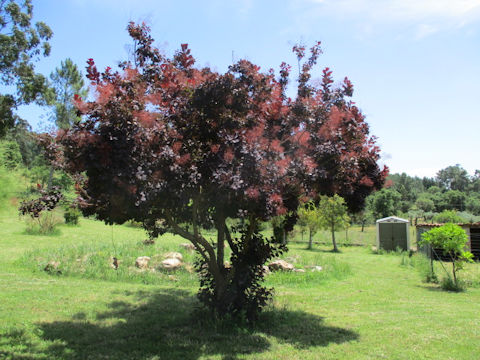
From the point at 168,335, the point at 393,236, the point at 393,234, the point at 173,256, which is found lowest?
the point at 168,335

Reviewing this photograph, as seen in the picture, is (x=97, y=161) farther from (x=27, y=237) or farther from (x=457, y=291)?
(x=27, y=237)

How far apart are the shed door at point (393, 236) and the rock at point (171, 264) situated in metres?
15.1

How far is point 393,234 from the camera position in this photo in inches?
846

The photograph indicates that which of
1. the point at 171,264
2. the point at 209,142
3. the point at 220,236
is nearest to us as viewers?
the point at 209,142

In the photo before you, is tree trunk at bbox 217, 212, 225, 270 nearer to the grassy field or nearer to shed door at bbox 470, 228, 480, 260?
the grassy field

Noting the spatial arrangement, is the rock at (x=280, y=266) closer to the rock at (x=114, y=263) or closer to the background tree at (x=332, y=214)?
the rock at (x=114, y=263)

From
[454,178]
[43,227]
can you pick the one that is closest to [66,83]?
[43,227]

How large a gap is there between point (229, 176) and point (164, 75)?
1.66 m

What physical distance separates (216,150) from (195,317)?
300 cm

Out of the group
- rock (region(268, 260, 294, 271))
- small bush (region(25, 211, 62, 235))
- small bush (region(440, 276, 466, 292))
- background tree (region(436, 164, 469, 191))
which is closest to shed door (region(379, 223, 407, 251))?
small bush (region(440, 276, 466, 292))

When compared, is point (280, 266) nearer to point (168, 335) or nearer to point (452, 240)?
point (452, 240)

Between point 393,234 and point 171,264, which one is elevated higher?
point 393,234

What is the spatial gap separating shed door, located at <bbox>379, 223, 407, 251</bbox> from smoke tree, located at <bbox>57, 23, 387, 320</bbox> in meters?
17.2

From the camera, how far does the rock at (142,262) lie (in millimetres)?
10336
